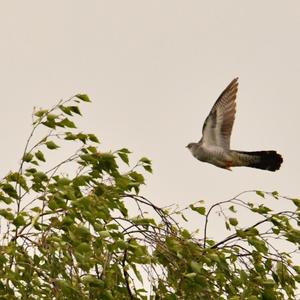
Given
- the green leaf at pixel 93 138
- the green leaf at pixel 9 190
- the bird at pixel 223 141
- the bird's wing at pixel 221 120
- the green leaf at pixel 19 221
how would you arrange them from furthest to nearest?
1. the bird's wing at pixel 221 120
2. the bird at pixel 223 141
3. the green leaf at pixel 93 138
4. the green leaf at pixel 9 190
5. the green leaf at pixel 19 221

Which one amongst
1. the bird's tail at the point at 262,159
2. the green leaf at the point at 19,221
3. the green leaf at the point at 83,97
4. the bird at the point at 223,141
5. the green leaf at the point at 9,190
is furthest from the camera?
the bird at the point at 223,141

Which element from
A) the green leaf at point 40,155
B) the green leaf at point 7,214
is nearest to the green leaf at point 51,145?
the green leaf at point 40,155

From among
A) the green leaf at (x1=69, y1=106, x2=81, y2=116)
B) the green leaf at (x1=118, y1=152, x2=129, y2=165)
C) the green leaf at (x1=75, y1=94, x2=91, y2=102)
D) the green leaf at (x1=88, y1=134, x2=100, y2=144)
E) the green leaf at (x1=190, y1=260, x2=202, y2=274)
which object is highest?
the green leaf at (x1=75, y1=94, x2=91, y2=102)

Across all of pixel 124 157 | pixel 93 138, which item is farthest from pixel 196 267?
pixel 93 138

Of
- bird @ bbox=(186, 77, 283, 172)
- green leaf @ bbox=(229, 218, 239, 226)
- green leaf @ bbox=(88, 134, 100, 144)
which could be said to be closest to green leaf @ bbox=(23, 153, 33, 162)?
green leaf @ bbox=(88, 134, 100, 144)

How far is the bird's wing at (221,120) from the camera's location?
15289 mm

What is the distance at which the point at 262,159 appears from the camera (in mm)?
14938

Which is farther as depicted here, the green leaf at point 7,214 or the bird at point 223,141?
the bird at point 223,141

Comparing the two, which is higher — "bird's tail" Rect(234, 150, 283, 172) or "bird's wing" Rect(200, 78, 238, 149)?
"bird's wing" Rect(200, 78, 238, 149)

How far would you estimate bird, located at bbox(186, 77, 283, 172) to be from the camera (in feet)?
49.7

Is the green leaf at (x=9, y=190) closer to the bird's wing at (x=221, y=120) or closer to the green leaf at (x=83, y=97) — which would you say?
the green leaf at (x=83, y=97)

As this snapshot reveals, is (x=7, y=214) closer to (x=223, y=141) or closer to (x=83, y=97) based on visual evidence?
(x=83, y=97)

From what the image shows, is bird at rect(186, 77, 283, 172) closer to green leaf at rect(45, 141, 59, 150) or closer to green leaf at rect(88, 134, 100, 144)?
green leaf at rect(88, 134, 100, 144)

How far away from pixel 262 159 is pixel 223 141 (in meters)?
0.77
